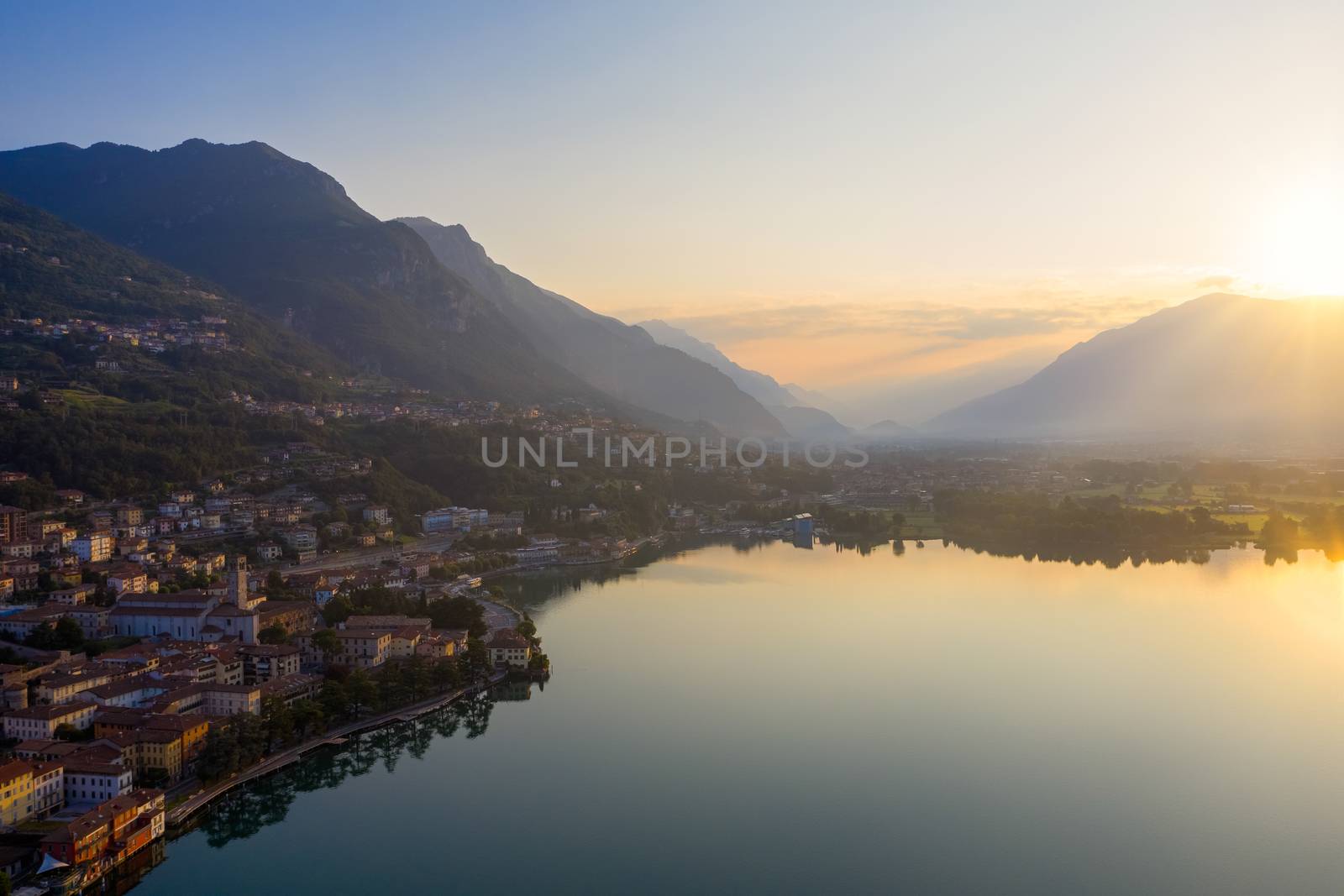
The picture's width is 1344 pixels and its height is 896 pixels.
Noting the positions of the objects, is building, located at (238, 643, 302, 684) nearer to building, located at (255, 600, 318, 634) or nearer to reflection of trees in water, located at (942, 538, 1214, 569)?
building, located at (255, 600, 318, 634)

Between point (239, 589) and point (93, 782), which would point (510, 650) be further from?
point (93, 782)

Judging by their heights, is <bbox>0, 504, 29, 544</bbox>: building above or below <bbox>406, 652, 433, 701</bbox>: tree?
above

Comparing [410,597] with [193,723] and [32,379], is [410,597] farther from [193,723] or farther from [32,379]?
[32,379]

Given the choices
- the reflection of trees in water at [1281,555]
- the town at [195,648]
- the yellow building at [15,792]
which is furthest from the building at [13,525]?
the reflection of trees in water at [1281,555]

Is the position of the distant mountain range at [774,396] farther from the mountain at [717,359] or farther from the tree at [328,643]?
the tree at [328,643]

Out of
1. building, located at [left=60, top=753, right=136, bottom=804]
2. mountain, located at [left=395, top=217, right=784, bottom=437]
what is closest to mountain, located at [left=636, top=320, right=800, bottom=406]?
mountain, located at [left=395, top=217, right=784, bottom=437]

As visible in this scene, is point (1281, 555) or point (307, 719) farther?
point (1281, 555)

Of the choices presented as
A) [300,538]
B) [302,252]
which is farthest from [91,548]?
[302,252]
